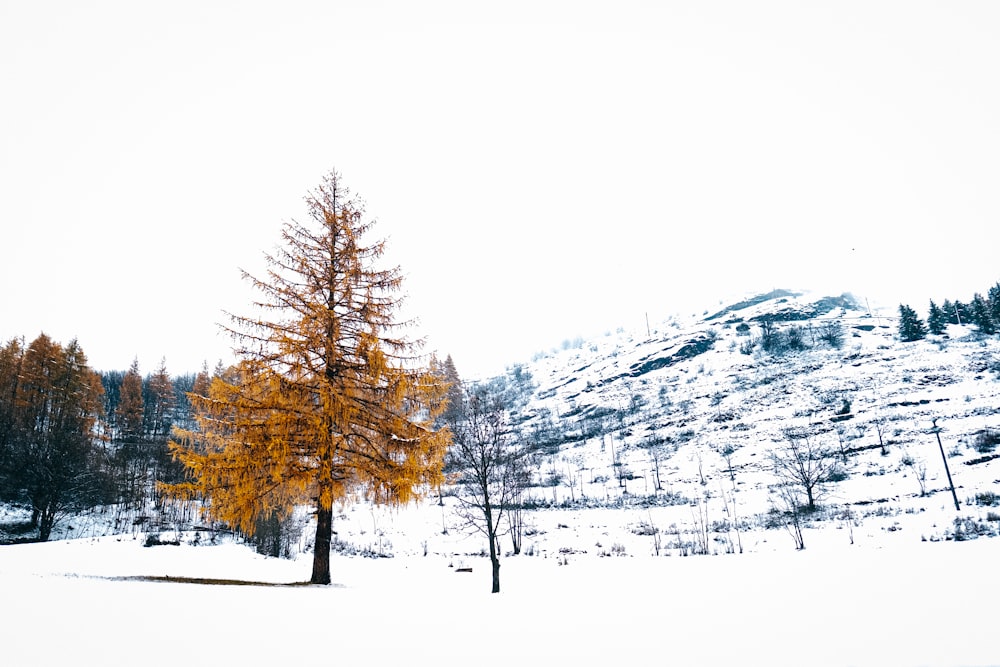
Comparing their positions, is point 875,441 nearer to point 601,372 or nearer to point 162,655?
point 162,655

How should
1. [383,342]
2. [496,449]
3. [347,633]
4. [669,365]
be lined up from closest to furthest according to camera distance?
[347,633]
[383,342]
[496,449]
[669,365]

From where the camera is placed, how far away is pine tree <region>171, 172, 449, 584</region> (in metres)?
10.9

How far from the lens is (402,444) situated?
12.1 metres

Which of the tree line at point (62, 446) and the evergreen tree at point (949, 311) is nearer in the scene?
the tree line at point (62, 446)

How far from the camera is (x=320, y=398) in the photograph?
11.7m

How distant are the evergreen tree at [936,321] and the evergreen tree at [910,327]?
1.21m

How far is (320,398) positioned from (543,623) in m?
7.54

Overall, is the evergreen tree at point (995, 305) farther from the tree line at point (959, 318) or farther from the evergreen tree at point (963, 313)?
the evergreen tree at point (963, 313)

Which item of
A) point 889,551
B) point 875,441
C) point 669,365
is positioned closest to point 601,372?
point 669,365

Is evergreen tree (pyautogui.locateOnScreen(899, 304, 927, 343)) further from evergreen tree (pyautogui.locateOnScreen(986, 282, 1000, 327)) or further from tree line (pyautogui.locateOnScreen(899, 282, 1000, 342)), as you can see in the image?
evergreen tree (pyautogui.locateOnScreen(986, 282, 1000, 327))

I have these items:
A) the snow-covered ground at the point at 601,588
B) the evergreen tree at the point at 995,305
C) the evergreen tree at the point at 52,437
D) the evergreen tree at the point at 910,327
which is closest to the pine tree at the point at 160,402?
the evergreen tree at the point at 52,437

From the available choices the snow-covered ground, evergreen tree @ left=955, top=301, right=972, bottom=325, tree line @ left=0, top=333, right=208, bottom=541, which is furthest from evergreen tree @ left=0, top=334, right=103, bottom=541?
evergreen tree @ left=955, top=301, right=972, bottom=325

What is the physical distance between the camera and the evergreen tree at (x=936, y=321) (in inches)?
3442

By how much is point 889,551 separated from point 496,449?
1158cm
